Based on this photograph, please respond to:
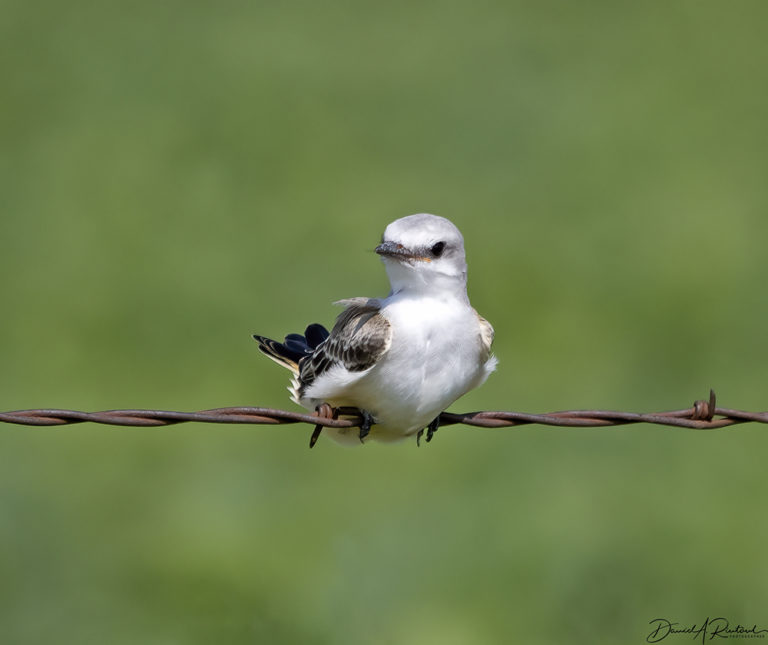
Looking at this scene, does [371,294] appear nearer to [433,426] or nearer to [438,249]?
[433,426]

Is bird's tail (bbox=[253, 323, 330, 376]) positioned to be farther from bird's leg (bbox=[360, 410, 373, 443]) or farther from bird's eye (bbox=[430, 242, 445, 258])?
bird's eye (bbox=[430, 242, 445, 258])

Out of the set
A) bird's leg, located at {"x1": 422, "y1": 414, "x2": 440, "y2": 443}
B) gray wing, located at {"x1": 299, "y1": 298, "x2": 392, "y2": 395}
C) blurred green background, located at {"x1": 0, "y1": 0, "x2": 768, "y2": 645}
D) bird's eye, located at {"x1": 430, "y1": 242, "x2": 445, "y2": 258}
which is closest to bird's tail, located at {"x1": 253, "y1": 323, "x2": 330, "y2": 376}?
gray wing, located at {"x1": 299, "y1": 298, "x2": 392, "y2": 395}

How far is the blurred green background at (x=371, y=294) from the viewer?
9.34 m

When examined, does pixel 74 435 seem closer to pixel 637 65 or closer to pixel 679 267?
pixel 679 267

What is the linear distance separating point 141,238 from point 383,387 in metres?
8.86

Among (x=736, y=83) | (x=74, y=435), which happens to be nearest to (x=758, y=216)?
(x=736, y=83)

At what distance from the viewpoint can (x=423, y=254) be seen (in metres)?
6.13

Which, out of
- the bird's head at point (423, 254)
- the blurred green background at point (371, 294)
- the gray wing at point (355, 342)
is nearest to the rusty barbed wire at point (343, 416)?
the gray wing at point (355, 342)

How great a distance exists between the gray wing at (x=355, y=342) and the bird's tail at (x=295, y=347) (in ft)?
1.67

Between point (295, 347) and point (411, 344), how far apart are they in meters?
1.45

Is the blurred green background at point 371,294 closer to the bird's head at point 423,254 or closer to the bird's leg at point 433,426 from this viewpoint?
the bird's leg at point 433,426

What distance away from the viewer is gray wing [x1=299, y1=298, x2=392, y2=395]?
6.00 meters

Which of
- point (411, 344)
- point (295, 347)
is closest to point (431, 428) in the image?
point (411, 344)

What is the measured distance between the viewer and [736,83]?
1727 centimetres
